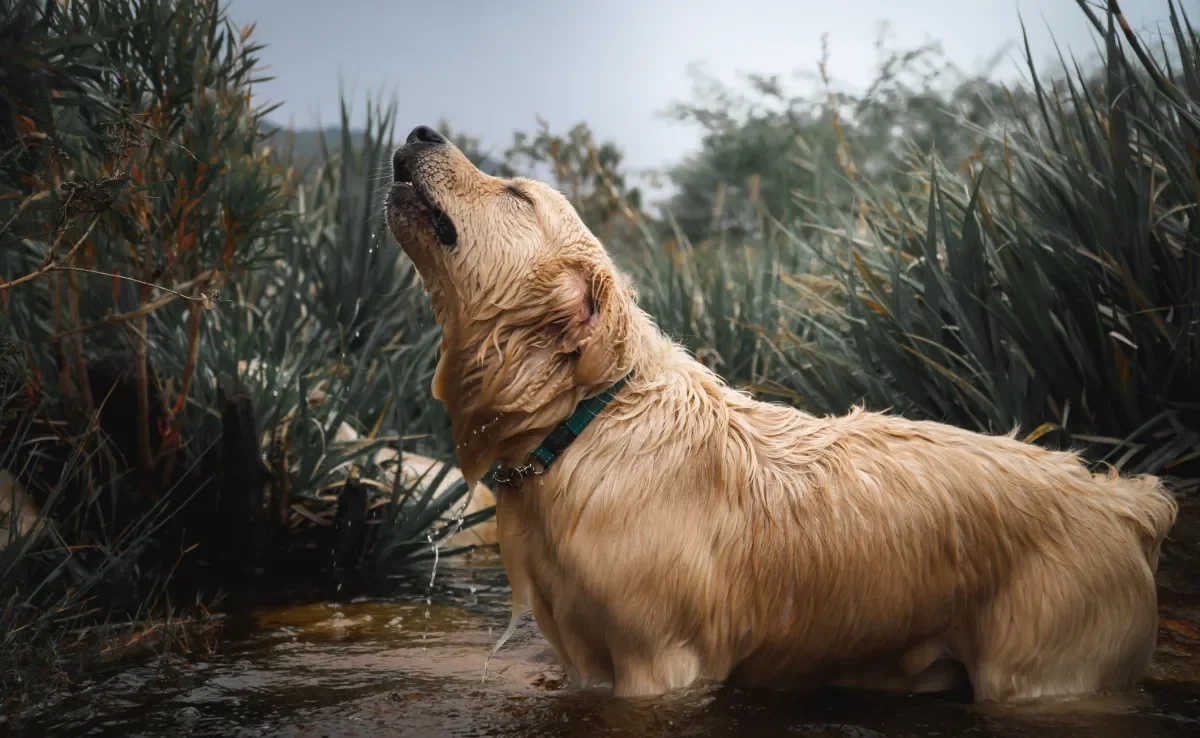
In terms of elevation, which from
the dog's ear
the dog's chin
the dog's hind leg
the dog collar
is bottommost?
the dog's hind leg

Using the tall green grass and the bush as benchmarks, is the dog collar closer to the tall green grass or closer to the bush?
the bush

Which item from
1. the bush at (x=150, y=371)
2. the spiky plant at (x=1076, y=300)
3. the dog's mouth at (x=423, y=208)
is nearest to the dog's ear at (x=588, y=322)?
the dog's mouth at (x=423, y=208)

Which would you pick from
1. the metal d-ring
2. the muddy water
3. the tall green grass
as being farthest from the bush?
the tall green grass

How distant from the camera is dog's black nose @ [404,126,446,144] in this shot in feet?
11.5

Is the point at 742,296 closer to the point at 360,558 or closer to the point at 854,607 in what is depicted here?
the point at 360,558

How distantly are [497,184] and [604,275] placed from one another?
491 mm

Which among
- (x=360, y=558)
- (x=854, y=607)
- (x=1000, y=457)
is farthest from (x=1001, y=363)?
(x=360, y=558)

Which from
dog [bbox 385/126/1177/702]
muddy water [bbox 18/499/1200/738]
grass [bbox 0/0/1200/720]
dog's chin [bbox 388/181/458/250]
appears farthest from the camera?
grass [bbox 0/0/1200/720]

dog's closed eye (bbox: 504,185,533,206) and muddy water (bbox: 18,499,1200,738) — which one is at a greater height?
dog's closed eye (bbox: 504,185,533,206)

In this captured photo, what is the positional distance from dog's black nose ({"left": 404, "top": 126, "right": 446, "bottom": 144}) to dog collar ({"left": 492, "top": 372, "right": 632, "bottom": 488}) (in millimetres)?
993

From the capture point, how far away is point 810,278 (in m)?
6.27

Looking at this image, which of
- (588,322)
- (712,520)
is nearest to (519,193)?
(588,322)

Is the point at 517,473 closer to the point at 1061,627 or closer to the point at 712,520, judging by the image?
the point at 712,520

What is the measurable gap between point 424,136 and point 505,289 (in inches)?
24.1
